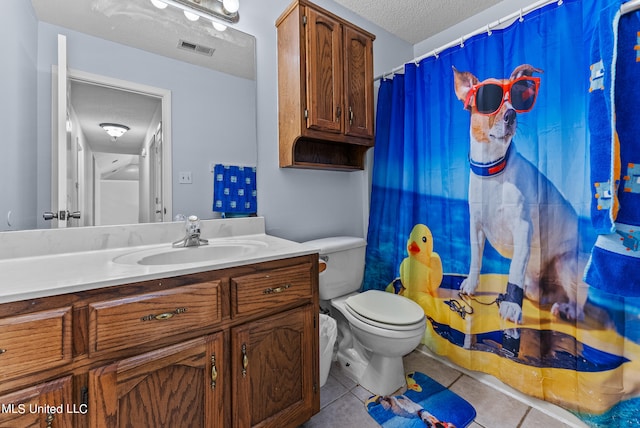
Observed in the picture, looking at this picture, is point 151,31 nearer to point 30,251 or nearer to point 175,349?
point 30,251

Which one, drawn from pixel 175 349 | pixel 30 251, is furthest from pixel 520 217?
pixel 30 251

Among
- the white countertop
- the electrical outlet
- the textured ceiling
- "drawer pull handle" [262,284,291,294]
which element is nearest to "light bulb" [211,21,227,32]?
the electrical outlet

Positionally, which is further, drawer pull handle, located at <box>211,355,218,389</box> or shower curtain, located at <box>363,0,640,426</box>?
shower curtain, located at <box>363,0,640,426</box>

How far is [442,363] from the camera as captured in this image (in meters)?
1.77

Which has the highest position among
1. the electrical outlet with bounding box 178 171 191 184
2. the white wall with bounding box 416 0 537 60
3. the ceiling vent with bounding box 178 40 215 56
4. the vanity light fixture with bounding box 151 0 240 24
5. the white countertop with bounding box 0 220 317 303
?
the white wall with bounding box 416 0 537 60

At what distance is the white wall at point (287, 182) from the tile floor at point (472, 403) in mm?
903

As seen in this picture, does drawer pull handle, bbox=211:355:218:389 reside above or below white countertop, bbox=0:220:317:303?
below

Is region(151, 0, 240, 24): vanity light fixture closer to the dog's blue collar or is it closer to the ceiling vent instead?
the ceiling vent

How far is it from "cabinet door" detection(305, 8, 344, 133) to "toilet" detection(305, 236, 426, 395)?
721mm

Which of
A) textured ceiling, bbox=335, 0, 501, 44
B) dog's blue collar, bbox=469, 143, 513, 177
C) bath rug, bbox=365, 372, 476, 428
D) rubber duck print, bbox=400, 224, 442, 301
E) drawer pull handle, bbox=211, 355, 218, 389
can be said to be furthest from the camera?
textured ceiling, bbox=335, 0, 501, 44

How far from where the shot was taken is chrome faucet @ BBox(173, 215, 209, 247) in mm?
1234

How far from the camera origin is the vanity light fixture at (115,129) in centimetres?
122

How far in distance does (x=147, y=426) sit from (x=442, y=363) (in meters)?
1.64

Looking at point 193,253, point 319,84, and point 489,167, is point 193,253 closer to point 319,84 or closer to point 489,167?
point 319,84
